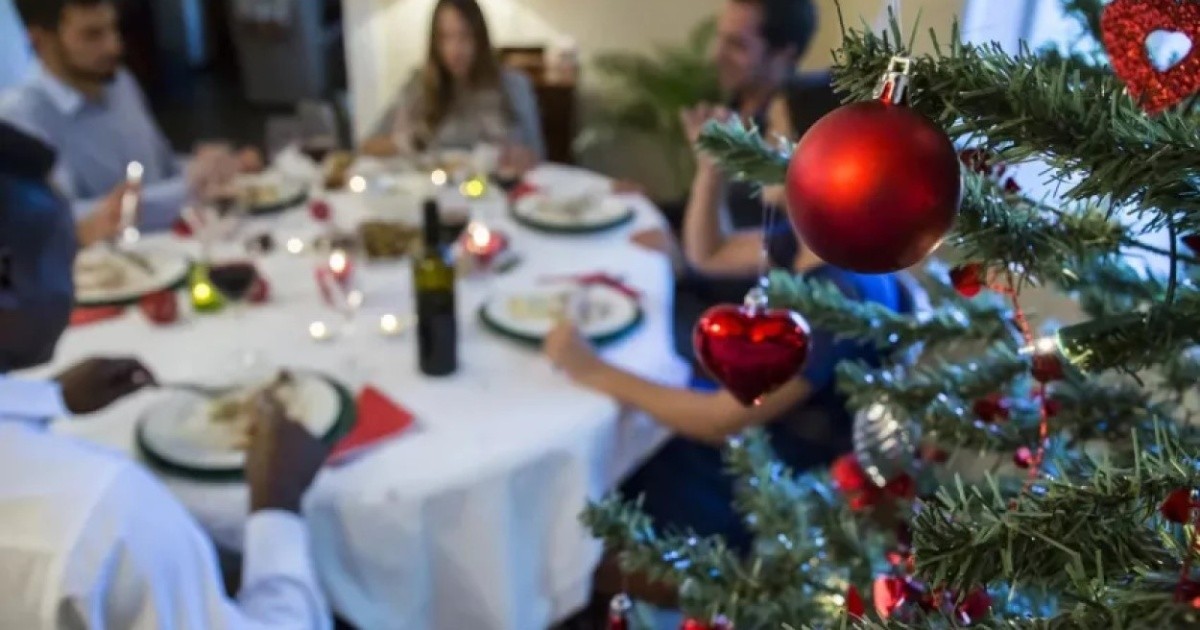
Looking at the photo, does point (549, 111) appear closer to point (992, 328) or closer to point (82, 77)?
point (82, 77)

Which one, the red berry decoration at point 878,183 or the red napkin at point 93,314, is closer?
the red berry decoration at point 878,183

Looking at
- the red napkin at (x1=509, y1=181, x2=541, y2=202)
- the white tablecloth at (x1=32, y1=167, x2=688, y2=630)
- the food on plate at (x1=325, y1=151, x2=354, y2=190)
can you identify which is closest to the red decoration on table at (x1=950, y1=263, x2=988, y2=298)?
the white tablecloth at (x1=32, y1=167, x2=688, y2=630)

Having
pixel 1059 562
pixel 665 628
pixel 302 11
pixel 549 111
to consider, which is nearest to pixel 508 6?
pixel 549 111

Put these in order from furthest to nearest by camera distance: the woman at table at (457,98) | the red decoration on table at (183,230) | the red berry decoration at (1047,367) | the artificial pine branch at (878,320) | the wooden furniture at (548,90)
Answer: the wooden furniture at (548,90) < the woman at table at (457,98) < the red decoration on table at (183,230) < the artificial pine branch at (878,320) < the red berry decoration at (1047,367)

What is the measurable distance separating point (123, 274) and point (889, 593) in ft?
4.43

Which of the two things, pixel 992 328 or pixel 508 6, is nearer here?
pixel 992 328

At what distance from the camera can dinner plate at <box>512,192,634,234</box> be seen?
1813 millimetres

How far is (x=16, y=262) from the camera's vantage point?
870mm

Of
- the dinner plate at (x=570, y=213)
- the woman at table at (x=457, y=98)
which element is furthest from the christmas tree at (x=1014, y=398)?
the woman at table at (x=457, y=98)

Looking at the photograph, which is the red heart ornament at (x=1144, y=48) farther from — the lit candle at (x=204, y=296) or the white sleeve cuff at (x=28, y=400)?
the lit candle at (x=204, y=296)

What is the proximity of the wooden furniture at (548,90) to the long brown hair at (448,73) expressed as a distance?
32.7 inches

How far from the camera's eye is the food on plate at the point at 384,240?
1.67m

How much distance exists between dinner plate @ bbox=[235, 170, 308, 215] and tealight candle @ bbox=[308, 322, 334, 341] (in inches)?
22.9

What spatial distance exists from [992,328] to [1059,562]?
0.44m
